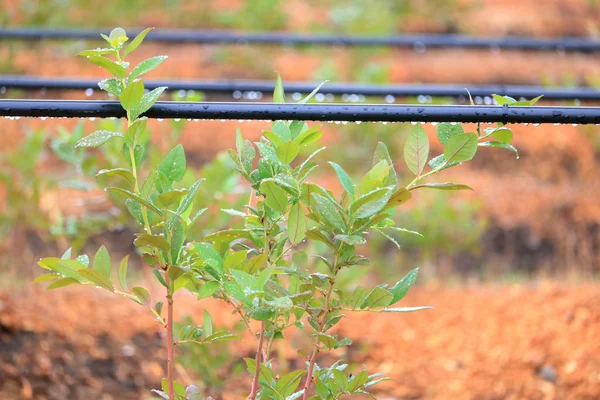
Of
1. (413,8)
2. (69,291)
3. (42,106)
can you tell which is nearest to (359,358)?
(69,291)

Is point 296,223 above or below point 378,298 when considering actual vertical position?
above

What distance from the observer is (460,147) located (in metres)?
1.06

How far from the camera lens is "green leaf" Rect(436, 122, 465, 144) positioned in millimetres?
1152

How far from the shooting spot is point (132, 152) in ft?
3.64

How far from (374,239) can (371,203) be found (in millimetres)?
2165

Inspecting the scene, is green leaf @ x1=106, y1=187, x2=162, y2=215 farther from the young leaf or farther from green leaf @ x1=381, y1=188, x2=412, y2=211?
green leaf @ x1=381, y1=188, x2=412, y2=211

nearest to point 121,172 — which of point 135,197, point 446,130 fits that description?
point 135,197

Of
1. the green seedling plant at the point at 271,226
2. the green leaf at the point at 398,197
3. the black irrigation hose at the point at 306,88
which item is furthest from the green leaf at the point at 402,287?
the black irrigation hose at the point at 306,88

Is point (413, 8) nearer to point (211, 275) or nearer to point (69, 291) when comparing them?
point (69, 291)

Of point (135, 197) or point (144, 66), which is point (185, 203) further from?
point (144, 66)

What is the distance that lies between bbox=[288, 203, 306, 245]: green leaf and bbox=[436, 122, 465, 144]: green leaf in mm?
265

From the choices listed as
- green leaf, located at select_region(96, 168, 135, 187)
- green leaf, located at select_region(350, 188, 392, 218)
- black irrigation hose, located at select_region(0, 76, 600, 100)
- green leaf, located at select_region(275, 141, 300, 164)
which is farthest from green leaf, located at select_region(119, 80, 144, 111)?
black irrigation hose, located at select_region(0, 76, 600, 100)

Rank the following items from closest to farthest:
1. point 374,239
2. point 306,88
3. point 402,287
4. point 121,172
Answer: point 121,172
point 402,287
point 306,88
point 374,239

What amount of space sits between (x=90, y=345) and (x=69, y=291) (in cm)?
50
